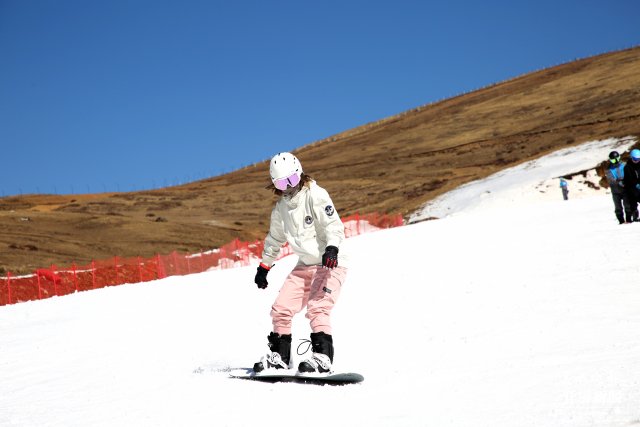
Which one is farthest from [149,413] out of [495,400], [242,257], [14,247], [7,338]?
[14,247]

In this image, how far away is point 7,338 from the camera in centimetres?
1290

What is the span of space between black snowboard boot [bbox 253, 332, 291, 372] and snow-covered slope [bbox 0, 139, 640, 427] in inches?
15.8

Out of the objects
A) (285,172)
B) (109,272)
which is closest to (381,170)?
(109,272)

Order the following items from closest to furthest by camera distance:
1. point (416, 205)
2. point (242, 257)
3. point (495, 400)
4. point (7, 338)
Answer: point (495, 400), point (7, 338), point (242, 257), point (416, 205)

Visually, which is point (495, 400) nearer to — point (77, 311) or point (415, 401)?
point (415, 401)

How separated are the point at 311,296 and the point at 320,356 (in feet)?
1.87

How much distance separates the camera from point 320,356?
623cm

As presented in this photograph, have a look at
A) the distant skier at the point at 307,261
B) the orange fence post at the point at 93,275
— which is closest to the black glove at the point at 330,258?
the distant skier at the point at 307,261

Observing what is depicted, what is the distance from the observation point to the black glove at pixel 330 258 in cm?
619

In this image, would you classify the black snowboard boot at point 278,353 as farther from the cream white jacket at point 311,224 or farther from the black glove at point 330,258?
the black glove at point 330,258

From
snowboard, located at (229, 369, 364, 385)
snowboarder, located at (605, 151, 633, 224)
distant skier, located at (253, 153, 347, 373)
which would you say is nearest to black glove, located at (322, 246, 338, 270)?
distant skier, located at (253, 153, 347, 373)

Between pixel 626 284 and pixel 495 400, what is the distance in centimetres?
555

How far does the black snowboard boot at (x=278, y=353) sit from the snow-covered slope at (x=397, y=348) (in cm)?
→ 40

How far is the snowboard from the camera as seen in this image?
5906mm
